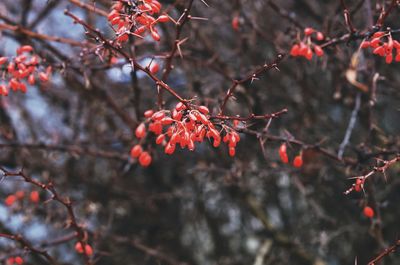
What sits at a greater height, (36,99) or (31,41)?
(36,99)

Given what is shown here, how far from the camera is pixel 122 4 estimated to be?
10.4 ft

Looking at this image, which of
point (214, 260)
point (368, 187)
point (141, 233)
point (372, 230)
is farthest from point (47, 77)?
point (214, 260)

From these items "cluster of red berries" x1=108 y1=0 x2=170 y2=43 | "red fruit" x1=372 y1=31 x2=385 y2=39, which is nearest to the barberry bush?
"red fruit" x1=372 y1=31 x2=385 y2=39

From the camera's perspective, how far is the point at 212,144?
4055 millimetres

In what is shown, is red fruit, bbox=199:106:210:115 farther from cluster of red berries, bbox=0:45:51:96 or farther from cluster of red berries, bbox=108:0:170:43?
cluster of red berries, bbox=0:45:51:96

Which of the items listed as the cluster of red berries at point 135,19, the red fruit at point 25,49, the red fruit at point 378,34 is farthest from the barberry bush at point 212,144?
the cluster of red berries at point 135,19

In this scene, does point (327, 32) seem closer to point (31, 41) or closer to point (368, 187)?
point (368, 187)

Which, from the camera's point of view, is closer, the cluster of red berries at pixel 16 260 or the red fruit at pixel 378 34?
the red fruit at pixel 378 34

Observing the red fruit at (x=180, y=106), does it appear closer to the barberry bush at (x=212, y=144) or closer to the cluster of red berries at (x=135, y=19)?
the cluster of red berries at (x=135, y=19)

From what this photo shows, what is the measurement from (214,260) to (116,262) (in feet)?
3.77

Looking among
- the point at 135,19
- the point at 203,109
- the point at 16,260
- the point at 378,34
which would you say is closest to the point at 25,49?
the point at 135,19

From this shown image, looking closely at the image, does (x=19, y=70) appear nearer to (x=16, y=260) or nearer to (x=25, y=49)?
(x=25, y=49)

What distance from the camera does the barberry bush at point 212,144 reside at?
4348 mm

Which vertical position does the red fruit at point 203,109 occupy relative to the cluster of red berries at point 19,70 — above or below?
below
